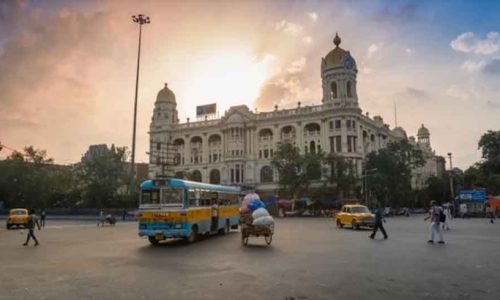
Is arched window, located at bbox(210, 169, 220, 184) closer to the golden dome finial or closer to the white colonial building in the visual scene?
A: the white colonial building

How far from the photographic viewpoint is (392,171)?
68000mm

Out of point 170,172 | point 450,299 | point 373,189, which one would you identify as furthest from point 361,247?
point 170,172

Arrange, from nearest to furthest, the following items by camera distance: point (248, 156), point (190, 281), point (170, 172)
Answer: point (190, 281) → point (248, 156) → point (170, 172)

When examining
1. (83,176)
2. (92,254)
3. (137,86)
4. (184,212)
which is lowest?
(92,254)

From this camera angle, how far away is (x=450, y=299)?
321 inches

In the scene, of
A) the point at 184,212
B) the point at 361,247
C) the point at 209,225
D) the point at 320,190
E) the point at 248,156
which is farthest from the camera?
the point at 248,156

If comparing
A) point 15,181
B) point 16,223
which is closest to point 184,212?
point 16,223

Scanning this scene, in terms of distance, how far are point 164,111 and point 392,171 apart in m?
46.6

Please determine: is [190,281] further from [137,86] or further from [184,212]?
[137,86]

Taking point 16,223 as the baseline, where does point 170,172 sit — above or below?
above

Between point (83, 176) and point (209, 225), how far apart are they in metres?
50.1

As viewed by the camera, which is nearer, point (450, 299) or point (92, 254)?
point (450, 299)

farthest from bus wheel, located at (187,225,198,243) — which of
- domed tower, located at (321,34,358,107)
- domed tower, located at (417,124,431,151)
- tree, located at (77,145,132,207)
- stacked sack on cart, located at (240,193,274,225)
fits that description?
domed tower, located at (417,124,431,151)

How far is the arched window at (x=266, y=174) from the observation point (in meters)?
75.9
